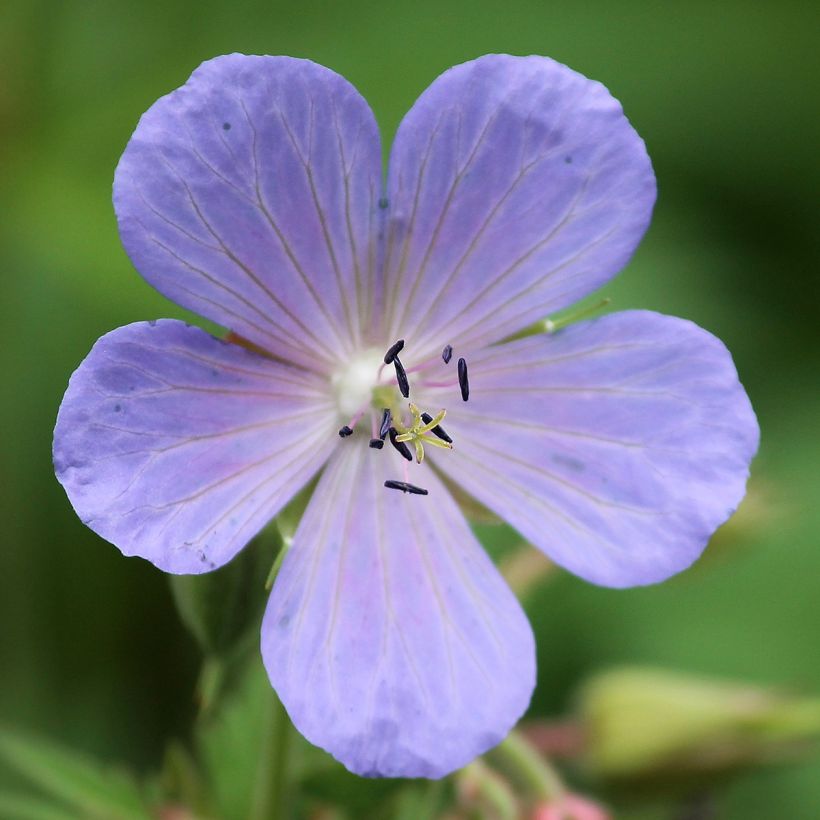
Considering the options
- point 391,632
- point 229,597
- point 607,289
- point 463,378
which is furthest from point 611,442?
point 607,289

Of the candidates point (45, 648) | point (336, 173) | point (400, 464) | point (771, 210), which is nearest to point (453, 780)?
point (400, 464)

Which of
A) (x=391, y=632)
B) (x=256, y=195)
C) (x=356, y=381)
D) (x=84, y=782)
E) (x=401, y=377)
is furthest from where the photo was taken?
(x=84, y=782)

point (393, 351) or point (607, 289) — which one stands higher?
point (393, 351)

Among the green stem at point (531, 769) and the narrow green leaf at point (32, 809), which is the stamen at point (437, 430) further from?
the narrow green leaf at point (32, 809)

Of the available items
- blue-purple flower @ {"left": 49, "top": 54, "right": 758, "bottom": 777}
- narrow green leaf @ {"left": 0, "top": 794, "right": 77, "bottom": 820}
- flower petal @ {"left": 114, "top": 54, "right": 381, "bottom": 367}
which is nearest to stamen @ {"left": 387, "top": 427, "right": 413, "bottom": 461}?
blue-purple flower @ {"left": 49, "top": 54, "right": 758, "bottom": 777}

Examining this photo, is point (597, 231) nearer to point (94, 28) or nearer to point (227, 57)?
point (227, 57)

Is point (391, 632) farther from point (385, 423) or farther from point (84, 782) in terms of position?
point (84, 782)
